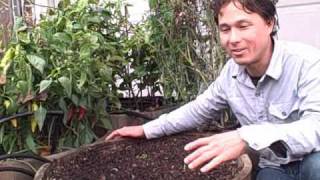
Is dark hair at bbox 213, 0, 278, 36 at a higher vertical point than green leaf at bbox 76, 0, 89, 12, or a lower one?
lower

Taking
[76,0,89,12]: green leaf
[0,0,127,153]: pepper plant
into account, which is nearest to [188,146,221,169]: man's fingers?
[0,0,127,153]: pepper plant

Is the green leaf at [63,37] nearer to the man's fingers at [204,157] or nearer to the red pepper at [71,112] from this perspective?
the red pepper at [71,112]

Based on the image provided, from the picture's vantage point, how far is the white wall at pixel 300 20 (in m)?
3.33

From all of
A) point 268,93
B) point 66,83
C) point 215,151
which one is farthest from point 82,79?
point 215,151

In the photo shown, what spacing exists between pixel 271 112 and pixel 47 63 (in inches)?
43.8

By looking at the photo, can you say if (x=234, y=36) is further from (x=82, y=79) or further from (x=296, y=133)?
(x=82, y=79)

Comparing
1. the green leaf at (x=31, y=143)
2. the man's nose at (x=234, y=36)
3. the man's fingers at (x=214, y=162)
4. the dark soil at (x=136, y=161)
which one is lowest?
the dark soil at (x=136, y=161)

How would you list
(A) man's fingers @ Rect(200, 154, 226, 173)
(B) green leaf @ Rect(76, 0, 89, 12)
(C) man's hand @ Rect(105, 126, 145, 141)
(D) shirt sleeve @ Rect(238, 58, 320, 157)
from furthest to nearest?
(B) green leaf @ Rect(76, 0, 89, 12), (C) man's hand @ Rect(105, 126, 145, 141), (D) shirt sleeve @ Rect(238, 58, 320, 157), (A) man's fingers @ Rect(200, 154, 226, 173)

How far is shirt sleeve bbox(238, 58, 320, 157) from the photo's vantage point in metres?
1.45

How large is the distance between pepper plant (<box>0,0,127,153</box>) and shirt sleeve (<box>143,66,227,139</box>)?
455 millimetres

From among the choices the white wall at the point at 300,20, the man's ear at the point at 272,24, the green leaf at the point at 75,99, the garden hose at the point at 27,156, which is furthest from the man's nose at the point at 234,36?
the white wall at the point at 300,20

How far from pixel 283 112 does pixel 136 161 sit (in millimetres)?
689

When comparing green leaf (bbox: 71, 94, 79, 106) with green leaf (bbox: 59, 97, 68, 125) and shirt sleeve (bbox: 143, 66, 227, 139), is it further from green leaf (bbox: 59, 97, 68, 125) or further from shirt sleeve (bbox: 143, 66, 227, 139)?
shirt sleeve (bbox: 143, 66, 227, 139)

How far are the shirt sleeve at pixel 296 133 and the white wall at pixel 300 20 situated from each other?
184cm
